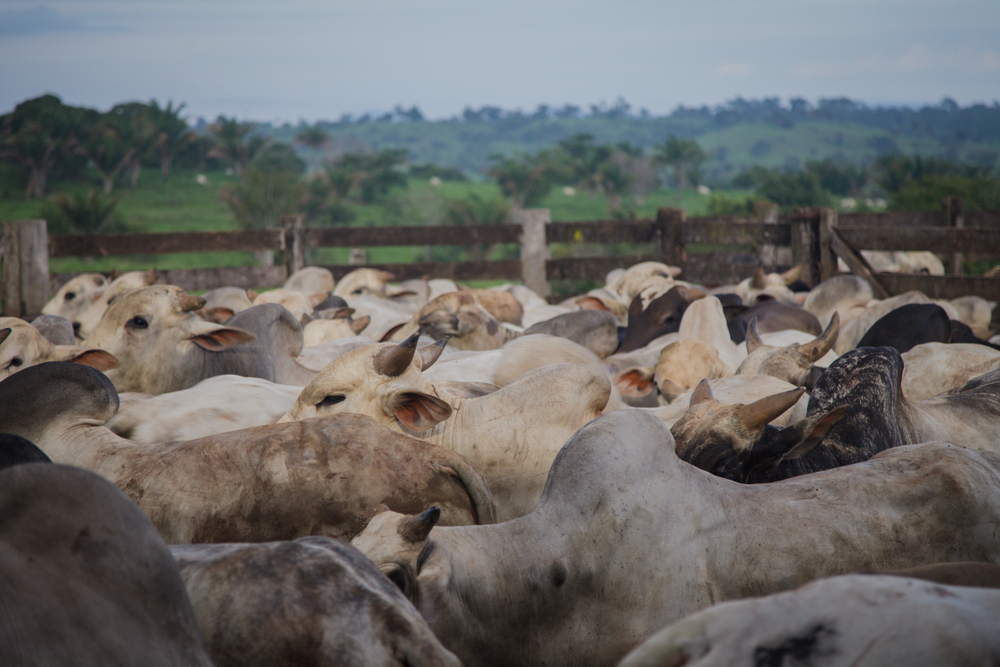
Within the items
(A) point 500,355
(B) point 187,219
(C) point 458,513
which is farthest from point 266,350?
(B) point 187,219

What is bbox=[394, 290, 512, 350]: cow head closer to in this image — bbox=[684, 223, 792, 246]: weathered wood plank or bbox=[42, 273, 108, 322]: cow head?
bbox=[42, 273, 108, 322]: cow head

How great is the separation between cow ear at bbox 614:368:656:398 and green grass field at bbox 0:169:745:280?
40.3 meters

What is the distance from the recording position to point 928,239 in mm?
8406

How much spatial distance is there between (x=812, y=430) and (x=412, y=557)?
130cm

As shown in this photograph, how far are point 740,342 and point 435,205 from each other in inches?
3237

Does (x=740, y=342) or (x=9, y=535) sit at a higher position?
(x=9, y=535)

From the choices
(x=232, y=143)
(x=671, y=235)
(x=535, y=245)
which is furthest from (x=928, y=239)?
(x=232, y=143)

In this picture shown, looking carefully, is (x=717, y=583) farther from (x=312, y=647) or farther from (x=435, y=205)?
(x=435, y=205)

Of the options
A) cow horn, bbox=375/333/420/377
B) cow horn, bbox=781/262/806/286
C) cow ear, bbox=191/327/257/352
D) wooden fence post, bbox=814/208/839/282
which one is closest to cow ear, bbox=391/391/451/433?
cow horn, bbox=375/333/420/377

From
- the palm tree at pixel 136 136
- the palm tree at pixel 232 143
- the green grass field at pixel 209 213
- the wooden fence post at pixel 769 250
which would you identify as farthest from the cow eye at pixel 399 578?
the palm tree at pixel 232 143

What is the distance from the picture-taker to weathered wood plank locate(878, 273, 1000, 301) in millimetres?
7836

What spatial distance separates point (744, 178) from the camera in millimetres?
105500

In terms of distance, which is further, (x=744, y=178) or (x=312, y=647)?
(x=744, y=178)

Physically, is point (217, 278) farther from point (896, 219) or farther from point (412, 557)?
point (896, 219)
